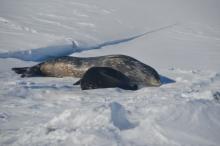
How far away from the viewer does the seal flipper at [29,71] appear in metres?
5.75

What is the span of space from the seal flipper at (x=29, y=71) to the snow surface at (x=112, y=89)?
14cm

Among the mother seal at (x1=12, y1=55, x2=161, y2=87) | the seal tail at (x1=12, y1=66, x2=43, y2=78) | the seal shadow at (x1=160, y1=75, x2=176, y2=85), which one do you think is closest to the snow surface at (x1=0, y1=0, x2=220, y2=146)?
the seal shadow at (x1=160, y1=75, x2=176, y2=85)

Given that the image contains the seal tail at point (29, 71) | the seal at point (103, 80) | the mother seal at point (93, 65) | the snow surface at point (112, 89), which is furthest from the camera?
the mother seal at point (93, 65)

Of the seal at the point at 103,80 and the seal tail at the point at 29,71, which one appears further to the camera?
the seal tail at the point at 29,71

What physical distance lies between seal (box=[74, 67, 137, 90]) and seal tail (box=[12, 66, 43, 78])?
33.8 inches

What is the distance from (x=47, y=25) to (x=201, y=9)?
8605 millimetres

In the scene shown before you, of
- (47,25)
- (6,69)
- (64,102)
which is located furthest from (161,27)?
(64,102)

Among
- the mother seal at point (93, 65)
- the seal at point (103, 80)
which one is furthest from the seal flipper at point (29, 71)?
the seal at point (103, 80)

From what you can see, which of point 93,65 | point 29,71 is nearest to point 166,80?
point 93,65

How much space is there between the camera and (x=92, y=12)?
10570 millimetres

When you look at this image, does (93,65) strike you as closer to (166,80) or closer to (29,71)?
(29,71)

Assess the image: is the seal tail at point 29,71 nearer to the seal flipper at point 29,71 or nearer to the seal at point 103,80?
the seal flipper at point 29,71

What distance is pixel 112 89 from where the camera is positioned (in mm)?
5129

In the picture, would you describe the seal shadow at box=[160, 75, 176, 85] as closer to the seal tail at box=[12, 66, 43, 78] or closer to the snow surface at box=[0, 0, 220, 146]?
the snow surface at box=[0, 0, 220, 146]
